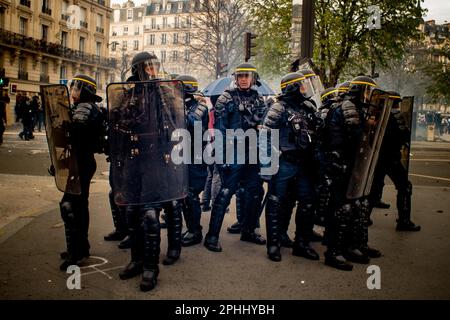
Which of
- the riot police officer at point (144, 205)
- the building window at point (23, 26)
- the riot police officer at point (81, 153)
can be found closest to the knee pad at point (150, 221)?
the riot police officer at point (144, 205)

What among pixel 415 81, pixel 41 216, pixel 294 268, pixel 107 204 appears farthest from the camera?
pixel 415 81

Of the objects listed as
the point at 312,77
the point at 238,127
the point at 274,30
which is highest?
the point at 274,30

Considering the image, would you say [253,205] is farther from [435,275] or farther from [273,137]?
[435,275]

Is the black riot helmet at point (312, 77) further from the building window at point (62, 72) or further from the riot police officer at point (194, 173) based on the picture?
the building window at point (62, 72)

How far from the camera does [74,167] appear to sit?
3840 millimetres

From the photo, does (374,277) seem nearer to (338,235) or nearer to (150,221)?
(338,235)

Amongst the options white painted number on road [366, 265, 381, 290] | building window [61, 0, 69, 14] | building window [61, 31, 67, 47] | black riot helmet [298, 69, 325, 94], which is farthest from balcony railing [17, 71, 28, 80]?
white painted number on road [366, 265, 381, 290]

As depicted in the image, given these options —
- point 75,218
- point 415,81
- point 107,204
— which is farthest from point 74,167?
point 415,81

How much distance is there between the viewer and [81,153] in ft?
12.8

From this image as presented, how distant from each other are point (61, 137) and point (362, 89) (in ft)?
9.60

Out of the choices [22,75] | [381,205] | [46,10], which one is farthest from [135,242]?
[46,10]

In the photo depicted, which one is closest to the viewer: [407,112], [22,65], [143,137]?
[143,137]

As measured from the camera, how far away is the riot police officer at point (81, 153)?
382 centimetres
